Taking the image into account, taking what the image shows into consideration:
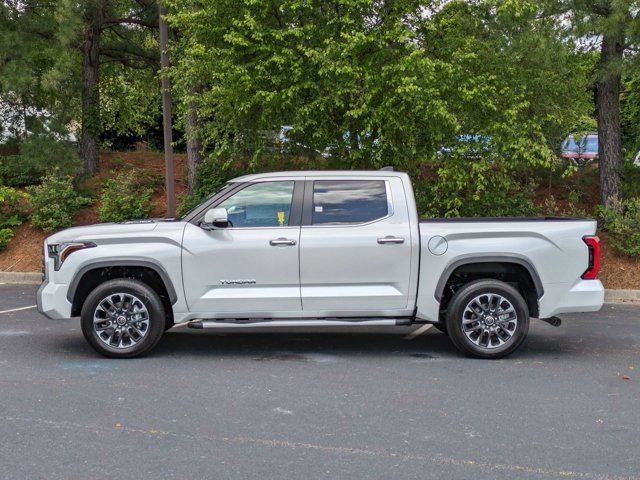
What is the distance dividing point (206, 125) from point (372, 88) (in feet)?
11.4

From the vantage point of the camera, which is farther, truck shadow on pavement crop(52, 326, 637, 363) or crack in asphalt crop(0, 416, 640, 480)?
truck shadow on pavement crop(52, 326, 637, 363)

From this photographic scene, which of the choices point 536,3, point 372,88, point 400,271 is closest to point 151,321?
point 400,271

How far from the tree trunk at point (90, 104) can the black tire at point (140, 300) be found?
480 inches

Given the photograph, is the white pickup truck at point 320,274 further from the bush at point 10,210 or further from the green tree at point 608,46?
the bush at point 10,210

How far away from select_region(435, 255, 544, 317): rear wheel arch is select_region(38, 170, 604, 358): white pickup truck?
2cm

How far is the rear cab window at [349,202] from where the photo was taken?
751 centimetres

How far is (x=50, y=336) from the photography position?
8570 mm

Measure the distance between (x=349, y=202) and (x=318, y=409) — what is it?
2548mm

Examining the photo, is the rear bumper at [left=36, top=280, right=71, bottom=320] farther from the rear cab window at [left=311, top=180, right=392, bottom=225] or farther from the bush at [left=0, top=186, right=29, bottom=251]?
the bush at [left=0, top=186, right=29, bottom=251]

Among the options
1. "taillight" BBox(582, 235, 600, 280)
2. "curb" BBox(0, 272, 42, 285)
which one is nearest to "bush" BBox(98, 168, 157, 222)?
"curb" BBox(0, 272, 42, 285)

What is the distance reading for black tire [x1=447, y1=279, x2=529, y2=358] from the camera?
7.32m

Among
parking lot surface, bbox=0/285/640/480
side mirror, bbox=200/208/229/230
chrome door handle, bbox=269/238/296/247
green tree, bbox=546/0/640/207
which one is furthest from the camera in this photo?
green tree, bbox=546/0/640/207

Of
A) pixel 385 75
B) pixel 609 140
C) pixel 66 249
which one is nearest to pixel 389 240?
pixel 66 249

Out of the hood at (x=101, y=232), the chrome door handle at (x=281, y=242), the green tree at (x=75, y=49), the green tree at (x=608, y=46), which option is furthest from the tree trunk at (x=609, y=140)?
the green tree at (x=75, y=49)
